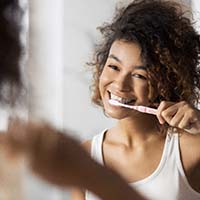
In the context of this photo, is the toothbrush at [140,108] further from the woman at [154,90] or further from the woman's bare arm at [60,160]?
the woman's bare arm at [60,160]

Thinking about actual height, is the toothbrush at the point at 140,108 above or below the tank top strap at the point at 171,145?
above

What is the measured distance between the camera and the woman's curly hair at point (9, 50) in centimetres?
21

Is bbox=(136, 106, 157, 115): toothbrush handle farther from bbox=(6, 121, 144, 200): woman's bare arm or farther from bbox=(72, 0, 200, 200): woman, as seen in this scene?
bbox=(6, 121, 144, 200): woman's bare arm

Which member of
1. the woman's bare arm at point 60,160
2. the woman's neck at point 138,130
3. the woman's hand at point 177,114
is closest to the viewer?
the woman's bare arm at point 60,160

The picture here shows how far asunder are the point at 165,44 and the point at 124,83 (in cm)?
10

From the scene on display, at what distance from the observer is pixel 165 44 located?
2.63ft

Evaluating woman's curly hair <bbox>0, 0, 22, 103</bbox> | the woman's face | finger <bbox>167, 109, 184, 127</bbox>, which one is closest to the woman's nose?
the woman's face

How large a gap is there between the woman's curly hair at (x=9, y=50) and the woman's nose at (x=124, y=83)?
557 millimetres

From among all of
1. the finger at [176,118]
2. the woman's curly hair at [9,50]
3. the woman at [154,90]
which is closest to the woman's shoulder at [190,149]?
the woman at [154,90]

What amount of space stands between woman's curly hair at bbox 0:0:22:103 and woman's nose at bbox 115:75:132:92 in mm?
557

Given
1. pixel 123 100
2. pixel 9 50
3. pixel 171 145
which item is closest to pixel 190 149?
pixel 171 145

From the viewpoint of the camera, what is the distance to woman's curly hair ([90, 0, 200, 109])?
794 mm

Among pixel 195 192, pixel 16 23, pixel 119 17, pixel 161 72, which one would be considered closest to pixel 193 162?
pixel 195 192

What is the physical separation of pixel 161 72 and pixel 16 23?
59cm
